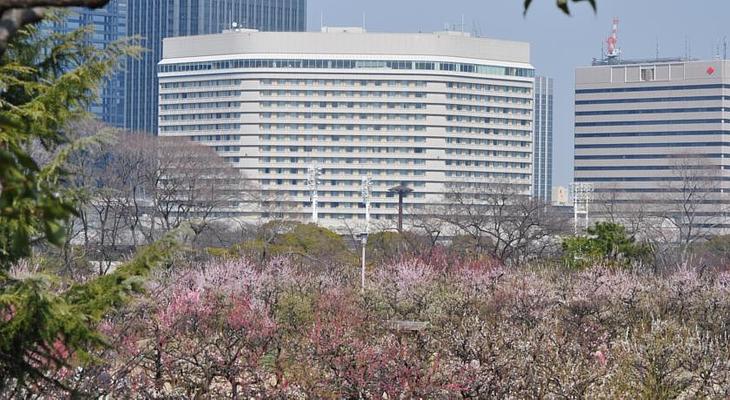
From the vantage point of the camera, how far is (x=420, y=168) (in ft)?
474

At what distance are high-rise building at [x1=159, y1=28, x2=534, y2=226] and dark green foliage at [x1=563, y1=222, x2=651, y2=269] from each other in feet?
325

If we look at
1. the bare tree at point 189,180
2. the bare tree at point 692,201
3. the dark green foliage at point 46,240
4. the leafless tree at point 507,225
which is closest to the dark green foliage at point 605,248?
the leafless tree at point 507,225

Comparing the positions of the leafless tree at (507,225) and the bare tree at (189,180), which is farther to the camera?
the bare tree at (189,180)

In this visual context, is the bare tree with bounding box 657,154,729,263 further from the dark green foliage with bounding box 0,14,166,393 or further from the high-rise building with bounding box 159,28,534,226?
the dark green foliage with bounding box 0,14,166,393

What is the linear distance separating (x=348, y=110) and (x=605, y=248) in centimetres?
10481

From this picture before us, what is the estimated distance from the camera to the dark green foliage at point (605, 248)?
42.2 meters

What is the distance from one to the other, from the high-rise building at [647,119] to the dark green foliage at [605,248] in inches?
4120

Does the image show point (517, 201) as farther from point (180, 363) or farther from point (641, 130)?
point (641, 130)

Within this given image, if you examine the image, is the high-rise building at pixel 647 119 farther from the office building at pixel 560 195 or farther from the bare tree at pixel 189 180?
the bare tree at pixel 189 180

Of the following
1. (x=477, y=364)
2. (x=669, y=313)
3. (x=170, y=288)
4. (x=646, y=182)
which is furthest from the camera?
(x=646, y=182)

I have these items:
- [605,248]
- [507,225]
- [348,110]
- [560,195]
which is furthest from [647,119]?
Answer: [605,248]

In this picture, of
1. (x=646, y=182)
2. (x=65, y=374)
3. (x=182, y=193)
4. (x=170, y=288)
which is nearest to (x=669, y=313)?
(x=170, y=288)

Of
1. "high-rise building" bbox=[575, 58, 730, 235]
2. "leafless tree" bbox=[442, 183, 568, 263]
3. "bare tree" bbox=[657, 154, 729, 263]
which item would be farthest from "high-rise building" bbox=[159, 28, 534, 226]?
"leafless tree" bbox=[442, 183, 568, 263]

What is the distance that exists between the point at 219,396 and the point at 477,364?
3.09 metres
